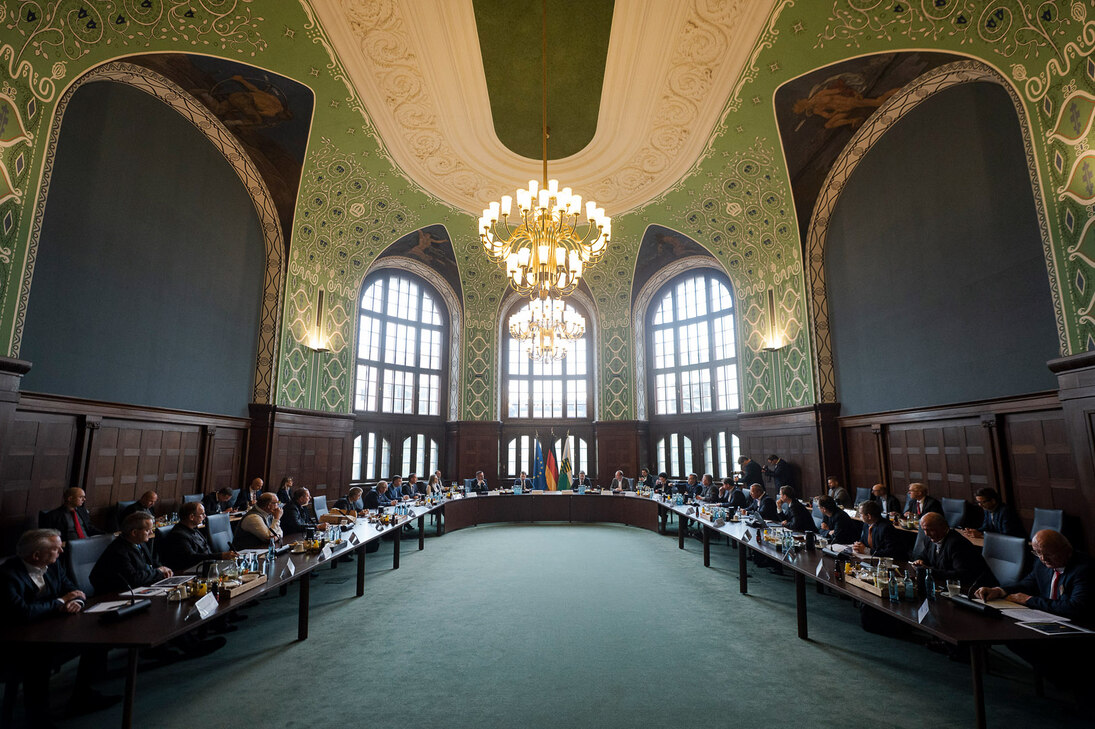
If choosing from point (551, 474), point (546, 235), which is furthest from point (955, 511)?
point (551, 474)

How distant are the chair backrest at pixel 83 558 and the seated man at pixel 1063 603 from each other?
667cm

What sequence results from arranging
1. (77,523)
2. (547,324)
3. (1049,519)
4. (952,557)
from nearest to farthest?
1. (952,557)
2. (1049,519)
3. (77,523)
4. (547,324)

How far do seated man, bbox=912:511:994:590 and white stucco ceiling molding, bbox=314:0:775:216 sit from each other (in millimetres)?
6711

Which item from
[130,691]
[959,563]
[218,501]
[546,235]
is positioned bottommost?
[130,691]

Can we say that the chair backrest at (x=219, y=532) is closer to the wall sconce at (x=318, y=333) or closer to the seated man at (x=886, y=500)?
the wall sconce at (x=318, y=333)

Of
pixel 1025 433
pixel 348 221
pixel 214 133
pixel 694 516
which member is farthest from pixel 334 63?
pixel 1025 433

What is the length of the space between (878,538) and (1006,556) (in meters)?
0.97

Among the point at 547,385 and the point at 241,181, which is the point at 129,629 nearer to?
the point at 241,181

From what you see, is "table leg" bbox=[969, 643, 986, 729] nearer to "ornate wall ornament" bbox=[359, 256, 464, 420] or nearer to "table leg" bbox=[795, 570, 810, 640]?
"table leg" bbox=[795, 570, 810, 640]

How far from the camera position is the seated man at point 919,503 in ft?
21.5

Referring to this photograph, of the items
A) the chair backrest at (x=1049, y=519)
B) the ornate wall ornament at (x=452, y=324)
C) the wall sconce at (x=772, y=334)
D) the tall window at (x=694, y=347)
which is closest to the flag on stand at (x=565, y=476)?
the tall window at (x=694, y=347)

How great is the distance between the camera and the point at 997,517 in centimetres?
598

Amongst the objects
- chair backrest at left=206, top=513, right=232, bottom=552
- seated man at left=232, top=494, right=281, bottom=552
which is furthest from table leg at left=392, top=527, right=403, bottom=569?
chair backrest at left=206, top=513, right=232, bottom=552

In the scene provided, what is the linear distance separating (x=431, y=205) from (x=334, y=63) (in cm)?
452
